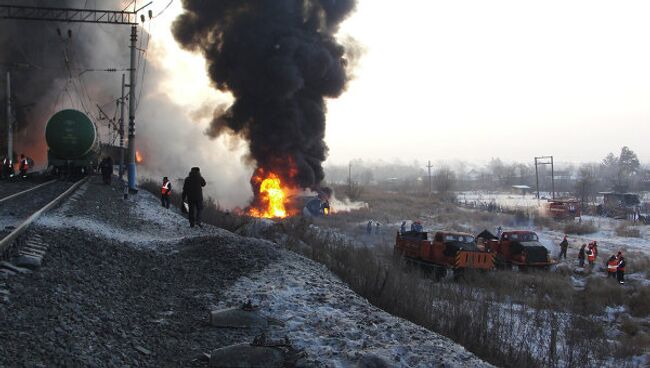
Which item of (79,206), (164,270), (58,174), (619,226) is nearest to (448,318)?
(164,270)

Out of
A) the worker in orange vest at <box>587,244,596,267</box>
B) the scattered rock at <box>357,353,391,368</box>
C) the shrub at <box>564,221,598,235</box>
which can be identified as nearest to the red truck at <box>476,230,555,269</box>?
the worker in orange vest at <box>587,244,596,267</box>

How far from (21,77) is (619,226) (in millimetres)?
50393

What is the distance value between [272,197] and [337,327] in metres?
28.1

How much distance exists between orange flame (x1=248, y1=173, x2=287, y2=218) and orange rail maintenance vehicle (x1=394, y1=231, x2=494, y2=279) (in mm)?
14455

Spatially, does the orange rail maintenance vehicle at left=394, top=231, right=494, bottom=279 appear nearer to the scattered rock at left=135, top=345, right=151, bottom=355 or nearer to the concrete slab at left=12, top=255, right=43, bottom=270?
the concrete slab at left=12, top=255, right=43, bottom=270

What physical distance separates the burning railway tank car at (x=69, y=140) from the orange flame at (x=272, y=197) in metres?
11.7

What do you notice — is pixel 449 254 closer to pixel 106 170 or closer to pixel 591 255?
pixel 591 255

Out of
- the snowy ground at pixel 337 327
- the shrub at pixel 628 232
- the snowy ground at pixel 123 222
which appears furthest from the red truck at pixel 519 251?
the shrub at pixel 628 232

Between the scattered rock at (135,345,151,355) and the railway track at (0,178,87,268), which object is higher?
A: the railway track at (0,178,87,268)

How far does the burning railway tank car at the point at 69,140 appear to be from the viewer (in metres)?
22.3

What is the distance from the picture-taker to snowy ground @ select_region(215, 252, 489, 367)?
15.3 ft

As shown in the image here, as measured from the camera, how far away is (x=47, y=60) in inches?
1622

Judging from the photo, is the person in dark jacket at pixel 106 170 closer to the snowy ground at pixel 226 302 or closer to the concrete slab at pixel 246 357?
the snowy ground at pixel 226 302

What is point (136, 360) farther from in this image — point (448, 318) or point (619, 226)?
point (619, 226)
